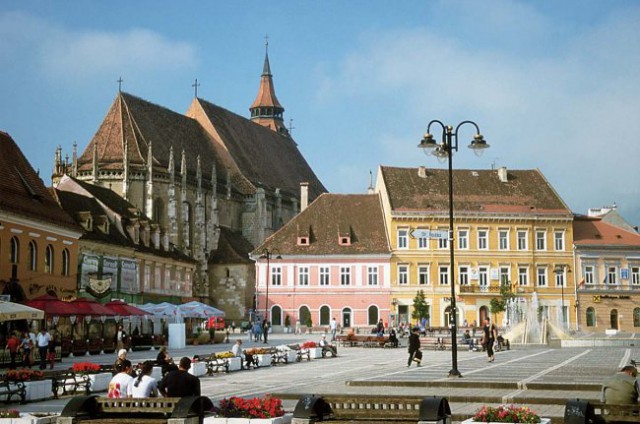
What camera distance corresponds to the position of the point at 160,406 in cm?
1377

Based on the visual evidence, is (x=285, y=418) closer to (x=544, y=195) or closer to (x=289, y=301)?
(x=289, y=301)

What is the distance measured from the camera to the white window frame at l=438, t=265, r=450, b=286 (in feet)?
235

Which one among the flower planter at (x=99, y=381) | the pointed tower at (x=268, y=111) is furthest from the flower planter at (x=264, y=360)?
the pointed tower at (x=268, y=111)

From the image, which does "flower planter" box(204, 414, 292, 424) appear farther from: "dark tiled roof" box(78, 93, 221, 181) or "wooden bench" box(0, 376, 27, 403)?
"dark tiled roof" box(78, 93, 221, 181)

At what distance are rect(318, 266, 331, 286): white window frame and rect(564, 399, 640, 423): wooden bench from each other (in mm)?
59248

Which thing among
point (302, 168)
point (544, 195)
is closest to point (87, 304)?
point (544, 195)

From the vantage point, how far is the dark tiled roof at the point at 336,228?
7212 cm

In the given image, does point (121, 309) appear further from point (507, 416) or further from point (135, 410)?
point (507, 416)

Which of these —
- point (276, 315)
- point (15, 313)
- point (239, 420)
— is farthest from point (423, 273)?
point (239, 420)

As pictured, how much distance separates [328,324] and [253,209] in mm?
24687

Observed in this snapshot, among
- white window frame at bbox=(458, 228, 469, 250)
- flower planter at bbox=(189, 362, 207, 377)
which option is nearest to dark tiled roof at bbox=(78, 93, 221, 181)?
white window frame at bbox=(458, 228, 469, 250)

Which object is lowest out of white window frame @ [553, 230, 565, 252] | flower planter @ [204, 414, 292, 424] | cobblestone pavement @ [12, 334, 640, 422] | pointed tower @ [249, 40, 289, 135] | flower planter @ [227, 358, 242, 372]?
cobblestone pavement @ [12, 334, 640, 422]

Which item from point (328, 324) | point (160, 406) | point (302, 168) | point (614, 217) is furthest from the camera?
point (302, 168)

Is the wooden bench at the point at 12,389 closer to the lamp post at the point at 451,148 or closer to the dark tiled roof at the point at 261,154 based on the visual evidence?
the lamp post at the point at 451,148
